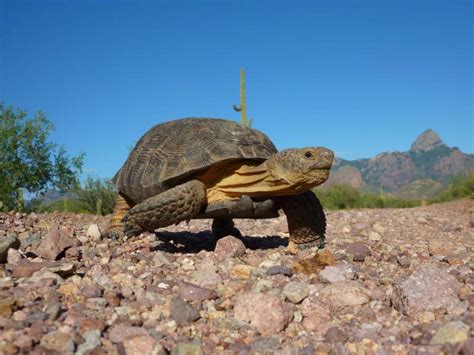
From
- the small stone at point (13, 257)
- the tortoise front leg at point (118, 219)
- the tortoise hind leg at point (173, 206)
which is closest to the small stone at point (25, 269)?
the small stone at point (13, 257)

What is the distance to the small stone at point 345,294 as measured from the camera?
9.12 ft

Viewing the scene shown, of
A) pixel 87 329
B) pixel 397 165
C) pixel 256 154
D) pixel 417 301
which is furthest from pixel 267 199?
pixel 397 165

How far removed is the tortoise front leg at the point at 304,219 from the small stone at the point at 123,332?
228 centimetres

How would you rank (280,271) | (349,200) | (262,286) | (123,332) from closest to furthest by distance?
1. (123,332)
2. (262,286)
3. (280,271)
4. (349,200)

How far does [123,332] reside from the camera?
2.26 meters

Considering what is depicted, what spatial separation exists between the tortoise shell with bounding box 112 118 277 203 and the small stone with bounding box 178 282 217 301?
1.31 m

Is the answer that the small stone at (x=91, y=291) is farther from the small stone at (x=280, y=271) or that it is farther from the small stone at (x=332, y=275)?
the small stone at (x=332, y=275)

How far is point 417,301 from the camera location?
2643 millimetres

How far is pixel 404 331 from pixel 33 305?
206 centimetres

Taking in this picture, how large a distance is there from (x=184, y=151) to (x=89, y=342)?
2260mm

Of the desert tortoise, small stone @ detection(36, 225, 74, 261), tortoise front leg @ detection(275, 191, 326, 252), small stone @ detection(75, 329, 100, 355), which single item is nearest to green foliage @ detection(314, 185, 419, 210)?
tortoise front leg @ detection(275, 191, 326, 252)

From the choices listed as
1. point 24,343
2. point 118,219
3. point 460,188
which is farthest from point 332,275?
point 460,188

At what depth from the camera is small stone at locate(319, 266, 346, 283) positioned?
317 centimetres

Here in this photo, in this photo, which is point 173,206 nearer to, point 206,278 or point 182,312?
point 206,278
